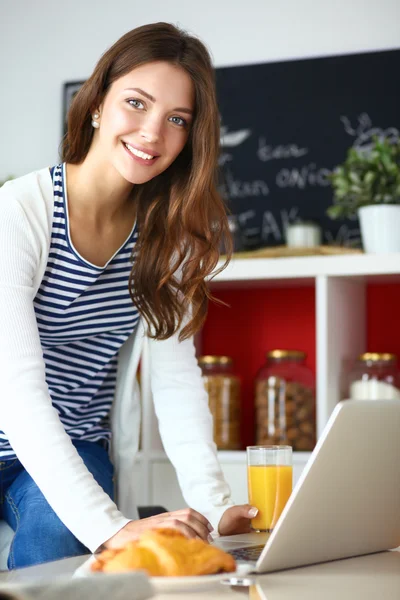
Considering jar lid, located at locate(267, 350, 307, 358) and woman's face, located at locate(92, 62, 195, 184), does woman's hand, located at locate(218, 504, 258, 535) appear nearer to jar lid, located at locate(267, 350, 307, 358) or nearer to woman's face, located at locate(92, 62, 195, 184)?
woman's face, located at locate(92, 62, 195, 184)

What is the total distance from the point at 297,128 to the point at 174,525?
1.79 m

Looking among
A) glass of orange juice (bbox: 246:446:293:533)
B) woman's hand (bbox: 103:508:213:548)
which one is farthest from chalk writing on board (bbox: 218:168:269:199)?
woman's hand (bbox: 103:508:213:548)

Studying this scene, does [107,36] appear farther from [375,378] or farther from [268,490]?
[268,490]

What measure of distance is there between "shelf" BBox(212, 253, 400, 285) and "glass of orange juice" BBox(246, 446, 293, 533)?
1088 millimetres

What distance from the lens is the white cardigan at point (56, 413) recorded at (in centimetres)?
121

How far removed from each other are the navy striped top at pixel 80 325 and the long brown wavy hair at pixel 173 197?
46mm

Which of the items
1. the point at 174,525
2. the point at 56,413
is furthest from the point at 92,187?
the point at 174,525

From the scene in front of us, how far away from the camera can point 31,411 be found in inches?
49.3

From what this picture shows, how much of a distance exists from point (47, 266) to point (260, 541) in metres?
0.63

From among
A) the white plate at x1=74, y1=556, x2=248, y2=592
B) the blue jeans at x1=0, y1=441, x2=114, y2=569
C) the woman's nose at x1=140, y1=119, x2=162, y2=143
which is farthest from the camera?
the woman's nose at x1=140, y1=119, x2=162, y2=143

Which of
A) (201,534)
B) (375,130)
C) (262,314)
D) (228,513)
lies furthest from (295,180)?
(201,534)

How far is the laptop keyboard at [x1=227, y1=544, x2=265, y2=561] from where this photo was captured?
972mm

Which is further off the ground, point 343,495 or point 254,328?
point 254,328

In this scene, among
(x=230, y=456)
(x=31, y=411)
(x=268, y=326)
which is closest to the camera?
(x=31, y=411)
